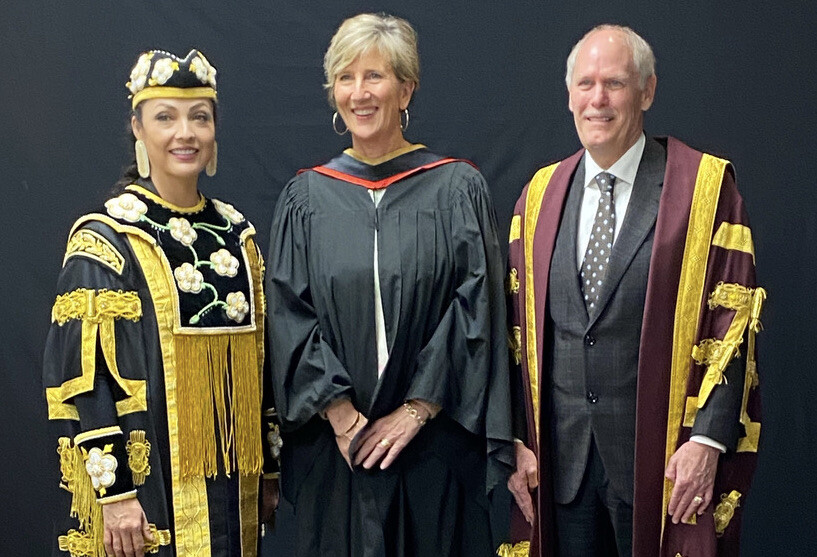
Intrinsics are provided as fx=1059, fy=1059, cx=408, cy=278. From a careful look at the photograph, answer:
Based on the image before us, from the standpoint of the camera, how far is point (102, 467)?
97.0 inches

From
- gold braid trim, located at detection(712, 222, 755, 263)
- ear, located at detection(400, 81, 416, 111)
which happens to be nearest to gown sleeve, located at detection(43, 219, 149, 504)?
ear, located at detection(400, 81, 416, 111)

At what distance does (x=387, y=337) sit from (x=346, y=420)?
238mm

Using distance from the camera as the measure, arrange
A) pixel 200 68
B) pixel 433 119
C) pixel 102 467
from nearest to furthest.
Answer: pixel 102 467
pixel 200 68
pixel 433 119

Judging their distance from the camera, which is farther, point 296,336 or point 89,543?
point 296,336

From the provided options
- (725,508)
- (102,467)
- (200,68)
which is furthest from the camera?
(200,68)

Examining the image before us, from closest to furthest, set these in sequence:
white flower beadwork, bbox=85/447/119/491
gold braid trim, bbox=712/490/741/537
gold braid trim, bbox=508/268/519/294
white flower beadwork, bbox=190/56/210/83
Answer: white flower beadwork, bbox=85/447/119/491
gold braid trim, bbox=712/490/741/537
white flower beadwork, bbox=190/56/210/83
gold braid trim, bbox=508/268/519/294

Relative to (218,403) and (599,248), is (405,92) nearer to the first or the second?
(599,248)

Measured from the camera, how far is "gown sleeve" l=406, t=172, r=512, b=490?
8.84 feet

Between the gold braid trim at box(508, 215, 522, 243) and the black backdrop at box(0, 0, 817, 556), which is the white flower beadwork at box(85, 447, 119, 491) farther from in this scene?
the black backdrop at box(0, 0, 817, 556)

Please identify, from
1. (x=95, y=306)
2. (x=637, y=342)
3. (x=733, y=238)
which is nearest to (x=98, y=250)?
(x=95, y=306)

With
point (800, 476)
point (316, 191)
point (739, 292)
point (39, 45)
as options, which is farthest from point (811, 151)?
point (39, 45)

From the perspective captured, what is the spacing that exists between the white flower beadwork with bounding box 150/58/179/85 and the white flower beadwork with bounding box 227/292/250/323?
1.84 feet

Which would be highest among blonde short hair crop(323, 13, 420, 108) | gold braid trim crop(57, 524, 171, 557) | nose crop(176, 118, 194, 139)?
blonde short hair crop(323, 13, 420, 108)

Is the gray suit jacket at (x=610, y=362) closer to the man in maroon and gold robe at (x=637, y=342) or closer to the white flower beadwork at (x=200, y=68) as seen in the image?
the man in maroon and gold robe at (x=637, y=342)
